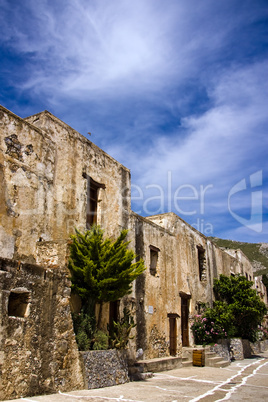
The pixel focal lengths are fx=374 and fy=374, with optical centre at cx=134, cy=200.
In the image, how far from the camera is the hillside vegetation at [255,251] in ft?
212

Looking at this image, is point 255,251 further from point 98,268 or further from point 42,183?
point 42,183

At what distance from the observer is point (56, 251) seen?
28.9 ft

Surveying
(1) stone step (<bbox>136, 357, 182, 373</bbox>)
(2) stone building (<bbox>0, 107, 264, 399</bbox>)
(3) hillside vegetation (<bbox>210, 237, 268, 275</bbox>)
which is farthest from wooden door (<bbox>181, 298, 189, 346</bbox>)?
(3) hillside vegetation (<bbox>210, 237, 268, 275</bbox>)

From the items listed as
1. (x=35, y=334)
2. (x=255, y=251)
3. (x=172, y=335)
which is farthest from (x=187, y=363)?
(x=255, y=251)

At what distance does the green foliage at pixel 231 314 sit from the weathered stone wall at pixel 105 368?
8.88 metres

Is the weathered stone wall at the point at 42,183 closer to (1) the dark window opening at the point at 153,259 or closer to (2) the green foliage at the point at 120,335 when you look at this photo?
(2) the green foliage at the point at 120,335

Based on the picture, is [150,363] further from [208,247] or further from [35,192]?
[208,247]

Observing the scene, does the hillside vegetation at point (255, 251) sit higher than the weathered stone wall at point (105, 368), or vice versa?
the hillside vegetation at point (255, 251)

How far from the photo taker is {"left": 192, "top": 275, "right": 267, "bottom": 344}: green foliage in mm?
17203

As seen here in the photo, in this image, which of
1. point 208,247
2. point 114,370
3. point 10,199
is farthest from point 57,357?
point 208,247

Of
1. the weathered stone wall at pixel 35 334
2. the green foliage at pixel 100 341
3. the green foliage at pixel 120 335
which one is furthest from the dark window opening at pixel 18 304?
the green foliage at pixel 120 335

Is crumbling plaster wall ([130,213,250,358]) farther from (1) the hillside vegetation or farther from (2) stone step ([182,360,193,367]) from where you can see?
(1) the hillside vegetation

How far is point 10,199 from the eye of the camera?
837 cm

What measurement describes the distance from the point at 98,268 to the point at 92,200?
338 centimetres
